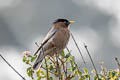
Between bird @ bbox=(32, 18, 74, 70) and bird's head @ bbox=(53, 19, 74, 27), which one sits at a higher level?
bird's head @ bbox=(53, 19, 74, 27)

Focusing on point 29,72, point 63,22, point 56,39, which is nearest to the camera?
point 29,72

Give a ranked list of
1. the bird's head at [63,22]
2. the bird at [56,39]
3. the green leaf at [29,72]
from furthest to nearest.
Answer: the bird's head at [63,22] → the bird at [56,39] → the green leaf at [29,72]

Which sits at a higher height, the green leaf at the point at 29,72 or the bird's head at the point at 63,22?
the bird's head at the point at 63,22

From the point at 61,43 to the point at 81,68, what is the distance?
178 cm

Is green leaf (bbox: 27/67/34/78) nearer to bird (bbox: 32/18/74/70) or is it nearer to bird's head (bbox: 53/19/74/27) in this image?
bird (bbox: 32/18/74/70)

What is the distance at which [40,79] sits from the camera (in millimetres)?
2191

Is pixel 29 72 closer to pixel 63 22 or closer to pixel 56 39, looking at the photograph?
pixel 56 39

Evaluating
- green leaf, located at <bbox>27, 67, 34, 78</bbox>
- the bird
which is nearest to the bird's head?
the bird

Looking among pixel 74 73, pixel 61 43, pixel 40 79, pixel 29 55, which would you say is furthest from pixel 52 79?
pixel 61 43

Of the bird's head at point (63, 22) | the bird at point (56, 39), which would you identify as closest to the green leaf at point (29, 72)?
the bird at point (56, 39)

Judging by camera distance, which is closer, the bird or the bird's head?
the bird

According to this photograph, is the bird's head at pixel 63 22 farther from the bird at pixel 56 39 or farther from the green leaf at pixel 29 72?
the green leaf at pixel 29 72

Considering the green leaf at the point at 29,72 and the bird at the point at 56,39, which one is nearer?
the green leaf at the point at 29,72

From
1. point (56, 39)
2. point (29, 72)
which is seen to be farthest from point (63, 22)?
point (29, 72)
